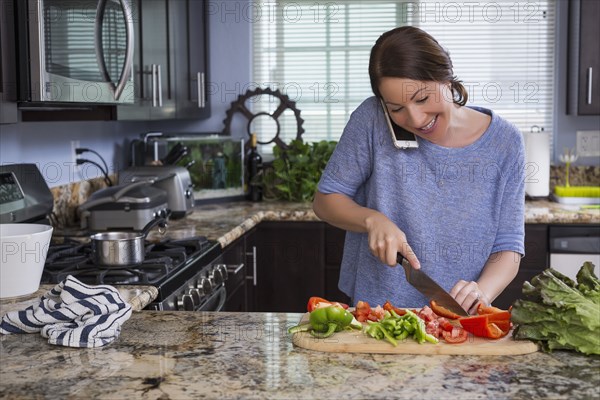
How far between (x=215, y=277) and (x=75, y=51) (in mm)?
970

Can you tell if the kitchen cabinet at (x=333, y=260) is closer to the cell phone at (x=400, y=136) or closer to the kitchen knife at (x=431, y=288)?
the cell phone at (x=400, y=136)

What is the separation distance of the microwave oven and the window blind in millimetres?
1918

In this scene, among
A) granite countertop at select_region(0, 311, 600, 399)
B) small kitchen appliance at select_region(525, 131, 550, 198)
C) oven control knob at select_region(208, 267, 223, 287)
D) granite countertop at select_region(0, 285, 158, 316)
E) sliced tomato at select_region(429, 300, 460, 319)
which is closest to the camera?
granite countertop at select_region(0, 311, 600, 399)

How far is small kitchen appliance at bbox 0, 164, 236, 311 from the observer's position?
235 cm

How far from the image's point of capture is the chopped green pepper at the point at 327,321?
1571mm

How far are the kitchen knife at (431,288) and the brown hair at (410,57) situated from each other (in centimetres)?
46

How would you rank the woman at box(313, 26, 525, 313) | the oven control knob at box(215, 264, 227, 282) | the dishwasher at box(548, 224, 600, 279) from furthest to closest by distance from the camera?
1. the dishwasher at box(548, 224, 600, 279)
2. the oven control knob at box(215, 264, 227, 282)
3. the woman at box(313, 26, 525, 313)

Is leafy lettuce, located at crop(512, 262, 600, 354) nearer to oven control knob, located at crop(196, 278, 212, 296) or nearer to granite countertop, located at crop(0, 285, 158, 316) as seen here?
granite countertop, located at crop(0, 285, 158, 316)

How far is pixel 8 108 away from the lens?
2195 mm

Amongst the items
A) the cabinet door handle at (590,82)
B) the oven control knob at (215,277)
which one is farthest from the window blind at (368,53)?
the oven control knob at (215,277)

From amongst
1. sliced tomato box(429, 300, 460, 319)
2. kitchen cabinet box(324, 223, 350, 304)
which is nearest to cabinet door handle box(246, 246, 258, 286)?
kitchen cabinet box(324, 223, 350, 304)

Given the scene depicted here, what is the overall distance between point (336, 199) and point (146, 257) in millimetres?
810

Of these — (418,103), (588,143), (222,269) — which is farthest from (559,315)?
(588,143)

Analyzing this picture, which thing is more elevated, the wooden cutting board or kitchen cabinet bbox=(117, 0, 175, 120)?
kitchen cabinet bbox=(117, 0, 175, 120)
